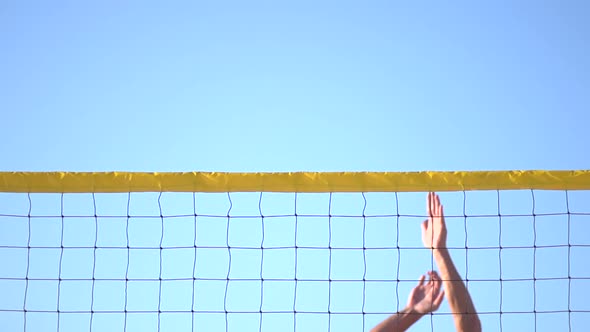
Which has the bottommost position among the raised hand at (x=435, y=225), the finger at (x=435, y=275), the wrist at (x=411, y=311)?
the wrist at (x=411, y=311)

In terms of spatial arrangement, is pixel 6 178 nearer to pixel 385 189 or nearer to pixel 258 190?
pixel 258 190

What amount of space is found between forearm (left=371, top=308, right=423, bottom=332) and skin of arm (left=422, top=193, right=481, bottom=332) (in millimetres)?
273

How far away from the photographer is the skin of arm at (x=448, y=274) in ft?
18.8

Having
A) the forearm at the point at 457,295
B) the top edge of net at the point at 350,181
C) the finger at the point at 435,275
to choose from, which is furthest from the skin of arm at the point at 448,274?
the top edge of net at the point at 350,181

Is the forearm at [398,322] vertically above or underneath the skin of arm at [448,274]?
underneath

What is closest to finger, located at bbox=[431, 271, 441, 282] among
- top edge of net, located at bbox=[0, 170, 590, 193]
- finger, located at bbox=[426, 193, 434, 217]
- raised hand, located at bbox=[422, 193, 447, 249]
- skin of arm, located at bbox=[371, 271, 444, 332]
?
skin of arm, located at bbox=[371, 271, 444, 332]

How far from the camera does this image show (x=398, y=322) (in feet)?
20.5

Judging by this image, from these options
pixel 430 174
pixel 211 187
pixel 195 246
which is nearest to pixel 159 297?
pixel 195 246

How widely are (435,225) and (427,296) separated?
68cm

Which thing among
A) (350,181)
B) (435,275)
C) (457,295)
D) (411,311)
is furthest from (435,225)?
(350,181)

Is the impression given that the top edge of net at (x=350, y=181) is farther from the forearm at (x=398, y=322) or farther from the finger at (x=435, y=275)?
the finger at (x=435, y=275)

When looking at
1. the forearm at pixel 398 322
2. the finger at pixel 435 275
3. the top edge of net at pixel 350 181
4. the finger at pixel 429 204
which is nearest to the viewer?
the top edge of net at pixel 350 181

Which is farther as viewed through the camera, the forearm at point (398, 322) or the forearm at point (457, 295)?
the forearm at point (398, 322)

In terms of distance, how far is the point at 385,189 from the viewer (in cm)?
532
